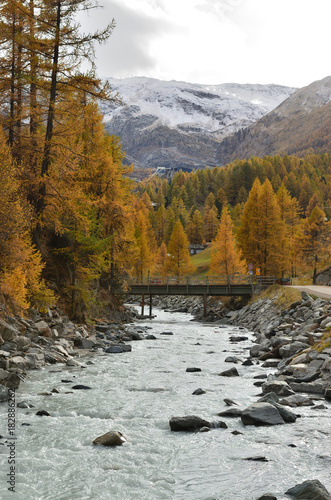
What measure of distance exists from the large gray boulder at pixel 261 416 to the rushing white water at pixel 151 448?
19cm

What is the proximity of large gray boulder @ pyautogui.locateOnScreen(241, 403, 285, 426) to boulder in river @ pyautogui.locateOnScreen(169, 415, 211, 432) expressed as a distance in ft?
2.46

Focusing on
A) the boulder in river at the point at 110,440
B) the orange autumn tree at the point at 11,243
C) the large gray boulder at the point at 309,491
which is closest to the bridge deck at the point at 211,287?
the orange autumn tree at the point at 11,243

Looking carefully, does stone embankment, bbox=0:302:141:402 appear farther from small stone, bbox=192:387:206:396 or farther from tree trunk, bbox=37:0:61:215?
tree trunk, bbox=37:0:61:215

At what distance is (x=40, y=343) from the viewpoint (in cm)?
1477

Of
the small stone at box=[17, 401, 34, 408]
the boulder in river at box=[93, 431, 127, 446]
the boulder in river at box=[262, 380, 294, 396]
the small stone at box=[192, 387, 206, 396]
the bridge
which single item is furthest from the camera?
the bridge

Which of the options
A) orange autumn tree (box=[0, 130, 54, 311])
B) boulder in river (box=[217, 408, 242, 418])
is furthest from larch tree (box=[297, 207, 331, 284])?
boulder in river (box=[217, 408, 242, 418])

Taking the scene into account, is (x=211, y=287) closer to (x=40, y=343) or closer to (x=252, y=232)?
(x=252, y=232)

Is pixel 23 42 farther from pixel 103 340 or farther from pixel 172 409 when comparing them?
pixel 172 409

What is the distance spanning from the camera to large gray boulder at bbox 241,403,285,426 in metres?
7.94

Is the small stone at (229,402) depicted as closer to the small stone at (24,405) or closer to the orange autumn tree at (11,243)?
the small stone at (24,405)

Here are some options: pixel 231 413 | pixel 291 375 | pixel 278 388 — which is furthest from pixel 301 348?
pixel 231 413

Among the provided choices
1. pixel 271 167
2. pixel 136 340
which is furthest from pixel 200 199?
pixel 136 340

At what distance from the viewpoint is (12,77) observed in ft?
63.9

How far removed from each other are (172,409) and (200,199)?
407 ft
